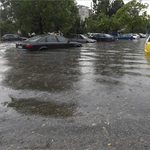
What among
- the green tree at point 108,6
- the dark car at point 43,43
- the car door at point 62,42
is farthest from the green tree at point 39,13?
the green tree at point 108,6

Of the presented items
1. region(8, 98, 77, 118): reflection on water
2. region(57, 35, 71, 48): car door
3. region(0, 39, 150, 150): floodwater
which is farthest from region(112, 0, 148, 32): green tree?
region(8, 98, 77, 118): reflection on water

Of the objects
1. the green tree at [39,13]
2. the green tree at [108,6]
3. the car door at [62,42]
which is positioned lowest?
the car door at [62,42]

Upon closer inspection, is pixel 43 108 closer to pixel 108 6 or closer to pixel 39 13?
pixel 39 13

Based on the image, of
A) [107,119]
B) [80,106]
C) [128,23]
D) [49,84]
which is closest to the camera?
[107,119]

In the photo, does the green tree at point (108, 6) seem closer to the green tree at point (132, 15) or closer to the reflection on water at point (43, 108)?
the green tree at point (132, 15)

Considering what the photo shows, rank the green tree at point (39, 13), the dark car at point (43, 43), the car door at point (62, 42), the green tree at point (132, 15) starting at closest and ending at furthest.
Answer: the dark car at point (43, 43) < the car door at point (62, 42) < the green tree at point (39, 13) < the green tree at point (132, 15)

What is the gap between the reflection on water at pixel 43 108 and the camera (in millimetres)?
3539

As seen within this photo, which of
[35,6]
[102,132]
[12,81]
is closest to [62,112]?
[102,132]

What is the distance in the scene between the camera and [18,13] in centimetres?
2103

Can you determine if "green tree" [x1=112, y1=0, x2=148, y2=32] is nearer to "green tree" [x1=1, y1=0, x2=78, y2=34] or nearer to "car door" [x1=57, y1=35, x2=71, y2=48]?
"green tree" [x1=1, y1=0, x2=78, y2=34]

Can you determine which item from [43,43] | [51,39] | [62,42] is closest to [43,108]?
[43,43]

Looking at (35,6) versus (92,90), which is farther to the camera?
Result: (35,6)

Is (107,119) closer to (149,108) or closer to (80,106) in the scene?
(80,106)

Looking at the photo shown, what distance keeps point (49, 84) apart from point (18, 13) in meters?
18.1
